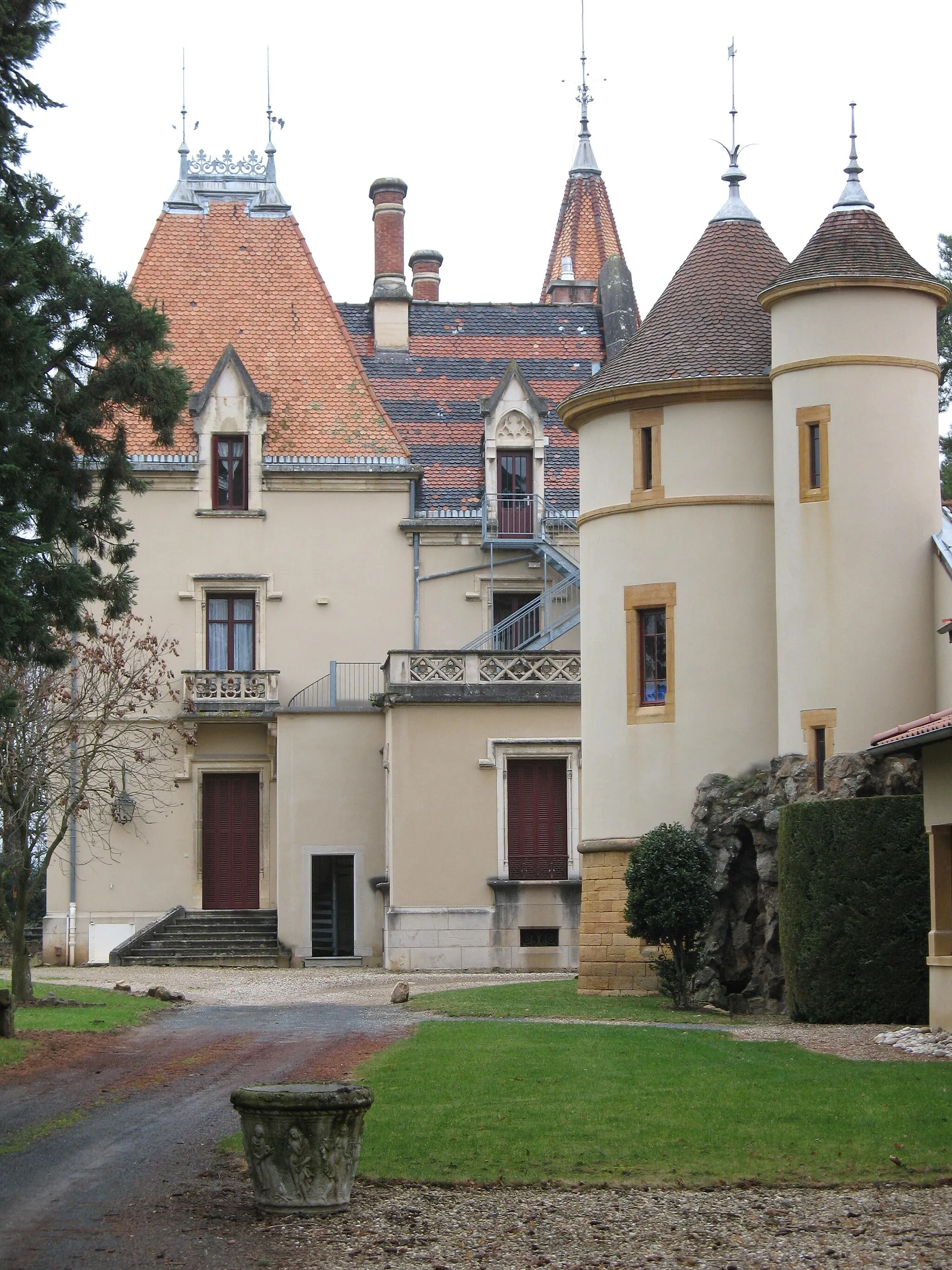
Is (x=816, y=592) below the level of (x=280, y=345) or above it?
below

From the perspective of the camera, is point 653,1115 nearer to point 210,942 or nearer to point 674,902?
point 674,902

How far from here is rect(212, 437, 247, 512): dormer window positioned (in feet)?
140

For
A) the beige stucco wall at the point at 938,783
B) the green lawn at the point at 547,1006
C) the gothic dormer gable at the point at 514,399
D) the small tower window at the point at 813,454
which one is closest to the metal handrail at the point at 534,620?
the gothic dormer gable at the point at 514,399

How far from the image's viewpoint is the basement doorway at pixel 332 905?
3912 cm

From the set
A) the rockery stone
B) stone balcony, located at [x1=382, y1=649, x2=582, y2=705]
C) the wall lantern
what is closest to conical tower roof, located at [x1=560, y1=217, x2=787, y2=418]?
the rockery stone

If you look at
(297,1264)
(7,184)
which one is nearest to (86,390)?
(7,184)

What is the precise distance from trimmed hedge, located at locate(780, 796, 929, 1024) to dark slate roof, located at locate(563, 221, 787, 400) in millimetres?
8426

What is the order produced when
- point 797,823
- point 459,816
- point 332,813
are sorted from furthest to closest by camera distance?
1. point 332,813
2. point 459,816
3. point 797,823

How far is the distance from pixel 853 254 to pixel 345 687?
18.2 metres

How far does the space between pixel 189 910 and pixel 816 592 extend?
64.0 feet

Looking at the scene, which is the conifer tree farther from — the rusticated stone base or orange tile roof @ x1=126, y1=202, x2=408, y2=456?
orange tile roof @ x1=126, y1=202, x2=408, y2=456

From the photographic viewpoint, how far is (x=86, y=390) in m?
19.2

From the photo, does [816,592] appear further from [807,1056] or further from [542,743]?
[542,743]

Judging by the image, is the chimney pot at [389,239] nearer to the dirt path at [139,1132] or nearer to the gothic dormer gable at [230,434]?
the gothic dormer gable at [230,434]
